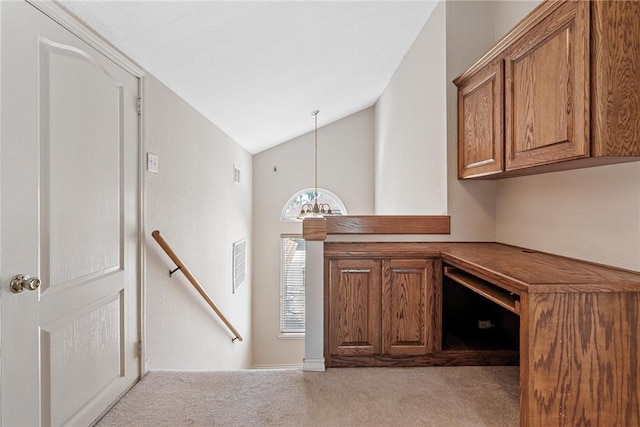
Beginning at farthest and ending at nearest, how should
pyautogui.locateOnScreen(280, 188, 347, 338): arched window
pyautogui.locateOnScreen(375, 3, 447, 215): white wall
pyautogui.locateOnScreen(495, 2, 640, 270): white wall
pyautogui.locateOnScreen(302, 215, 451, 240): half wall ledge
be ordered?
pyautogui.locateOnScreen(280, 188, 347, 338): arched window < pyautogui.locateOnScreen(375, 3, 447, 215): white wall < pyautogui.locateOnScreen(302, 215, 451, 240): half wall ledge < pyautogui.locateOnScreen(495, 2, 640, 270): white wall

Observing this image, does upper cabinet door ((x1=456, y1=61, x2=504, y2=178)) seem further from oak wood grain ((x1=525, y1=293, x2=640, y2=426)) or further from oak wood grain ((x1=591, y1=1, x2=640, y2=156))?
oak wood grain ((x1=525, y1=293, x2=640, y2=426))

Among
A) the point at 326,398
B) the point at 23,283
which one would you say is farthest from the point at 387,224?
the point at 23,283

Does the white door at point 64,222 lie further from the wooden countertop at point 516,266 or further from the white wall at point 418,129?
the white wall at point 418,129

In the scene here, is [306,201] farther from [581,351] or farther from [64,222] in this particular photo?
[581,351]

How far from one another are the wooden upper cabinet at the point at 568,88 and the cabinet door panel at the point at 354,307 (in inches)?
41.0

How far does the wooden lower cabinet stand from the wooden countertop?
105 mm

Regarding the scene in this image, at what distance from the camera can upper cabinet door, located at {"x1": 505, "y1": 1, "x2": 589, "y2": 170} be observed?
1473mm

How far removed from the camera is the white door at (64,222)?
134cm

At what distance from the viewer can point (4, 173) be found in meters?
1.30

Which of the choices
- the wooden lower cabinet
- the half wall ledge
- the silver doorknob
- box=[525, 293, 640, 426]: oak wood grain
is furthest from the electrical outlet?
the silver doorknob

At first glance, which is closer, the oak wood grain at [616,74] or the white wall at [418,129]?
the oak wood grain at [616,74]

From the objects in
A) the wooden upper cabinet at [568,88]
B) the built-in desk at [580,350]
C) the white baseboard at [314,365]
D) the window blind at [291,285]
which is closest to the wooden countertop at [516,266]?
the built-in desk at [580,350]

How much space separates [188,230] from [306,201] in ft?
10.8

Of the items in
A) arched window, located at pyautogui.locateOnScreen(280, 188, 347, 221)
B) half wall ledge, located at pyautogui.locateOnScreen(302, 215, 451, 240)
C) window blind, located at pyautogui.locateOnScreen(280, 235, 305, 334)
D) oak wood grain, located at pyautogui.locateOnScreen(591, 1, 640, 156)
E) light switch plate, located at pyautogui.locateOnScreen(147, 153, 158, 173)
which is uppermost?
oak wood grain, located at pyautogui.locateOnScreen(591, 1, 640, 156)
